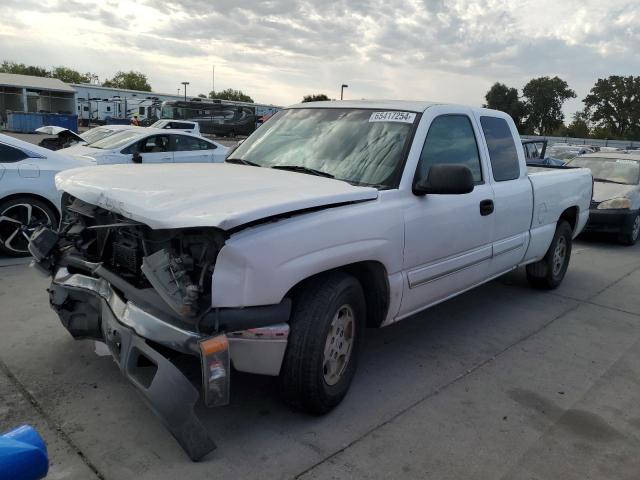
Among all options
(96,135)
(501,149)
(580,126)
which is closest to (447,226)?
(501,149)

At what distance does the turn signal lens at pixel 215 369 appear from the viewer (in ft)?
8.19

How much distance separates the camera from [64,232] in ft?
12.2

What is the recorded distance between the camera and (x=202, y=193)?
2.91m

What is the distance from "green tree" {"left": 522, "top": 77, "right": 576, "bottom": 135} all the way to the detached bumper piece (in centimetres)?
8338

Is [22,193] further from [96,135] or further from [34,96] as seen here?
[34,96]

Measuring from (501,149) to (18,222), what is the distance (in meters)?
5.34

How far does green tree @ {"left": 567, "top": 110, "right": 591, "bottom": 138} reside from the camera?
257 feet

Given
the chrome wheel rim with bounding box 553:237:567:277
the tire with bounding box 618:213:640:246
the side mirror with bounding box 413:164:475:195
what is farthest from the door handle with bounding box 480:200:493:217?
the tire with bounding box 618:213:640:246

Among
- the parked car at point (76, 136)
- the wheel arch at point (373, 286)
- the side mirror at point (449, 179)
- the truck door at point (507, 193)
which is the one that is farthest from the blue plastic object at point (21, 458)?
the parked car at point (76, 136)

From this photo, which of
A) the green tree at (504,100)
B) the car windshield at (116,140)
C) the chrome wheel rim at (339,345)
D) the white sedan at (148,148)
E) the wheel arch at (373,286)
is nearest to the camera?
the chrome wheel rim at (339,345)

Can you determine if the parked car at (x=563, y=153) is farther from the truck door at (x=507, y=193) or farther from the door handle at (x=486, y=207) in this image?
the door handle at (x=486, y=207)

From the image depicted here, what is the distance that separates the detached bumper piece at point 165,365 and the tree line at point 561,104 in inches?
3116

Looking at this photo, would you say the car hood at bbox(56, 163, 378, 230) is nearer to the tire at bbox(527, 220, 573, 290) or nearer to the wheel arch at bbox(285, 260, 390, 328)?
the wheel arch at bbox(285, 260, 390, 328)

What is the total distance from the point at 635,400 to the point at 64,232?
406 cm
